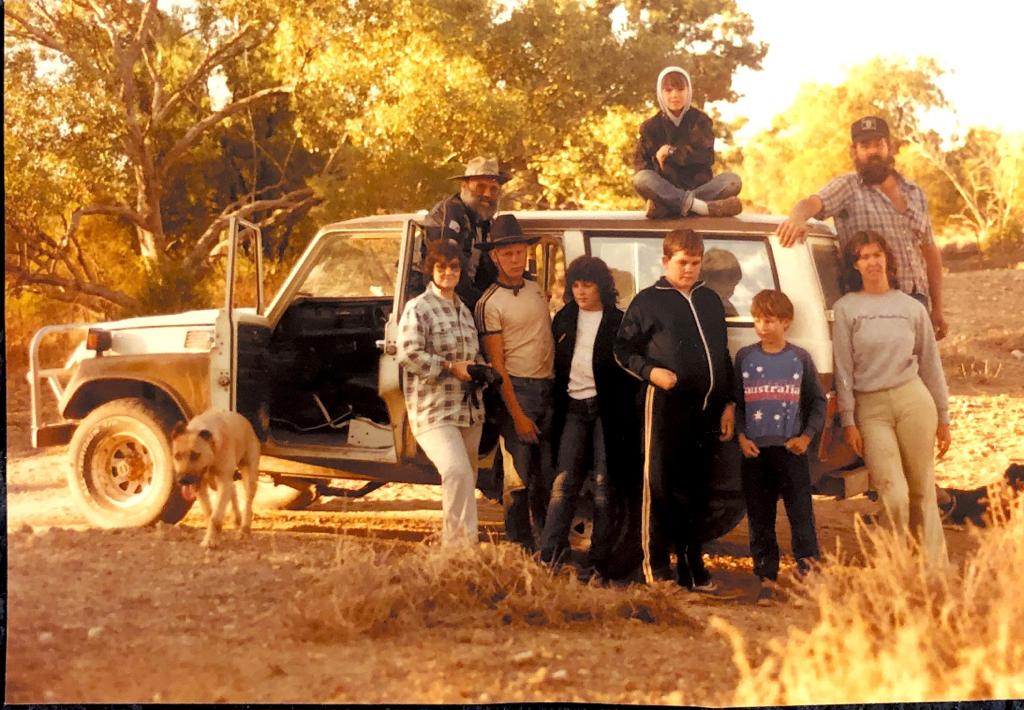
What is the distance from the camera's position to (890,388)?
229 inches

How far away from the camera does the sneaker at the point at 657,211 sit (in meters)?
6.03

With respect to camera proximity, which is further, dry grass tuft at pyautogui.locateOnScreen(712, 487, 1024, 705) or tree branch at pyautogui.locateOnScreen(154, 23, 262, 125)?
tree branch at pyautogui.locateOnScreen(154, 23, 262, 125)

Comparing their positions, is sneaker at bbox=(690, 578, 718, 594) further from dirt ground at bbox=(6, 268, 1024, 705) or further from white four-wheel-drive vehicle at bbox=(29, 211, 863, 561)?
white four-wheel-drive vehicle at bbox=(29, 211, 863, 561)

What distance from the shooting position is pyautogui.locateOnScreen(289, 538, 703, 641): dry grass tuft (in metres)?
5.29

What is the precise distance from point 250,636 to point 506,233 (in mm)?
2024

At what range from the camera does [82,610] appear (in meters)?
5.53

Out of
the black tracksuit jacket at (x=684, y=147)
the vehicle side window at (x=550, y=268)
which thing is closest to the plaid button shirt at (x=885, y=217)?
the black tracksuit jacket at (x=684, y=147)

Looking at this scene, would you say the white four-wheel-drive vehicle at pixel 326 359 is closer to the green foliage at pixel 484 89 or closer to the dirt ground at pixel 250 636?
the dirt ground at pixel 250 636

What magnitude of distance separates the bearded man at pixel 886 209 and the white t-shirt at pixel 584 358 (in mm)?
1172

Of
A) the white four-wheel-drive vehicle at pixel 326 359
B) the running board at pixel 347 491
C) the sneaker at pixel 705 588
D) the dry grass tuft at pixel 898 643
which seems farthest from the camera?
the running board at pixel 347 491

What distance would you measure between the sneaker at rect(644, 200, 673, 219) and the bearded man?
0.63 m

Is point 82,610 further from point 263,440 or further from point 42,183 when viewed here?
point 42,183

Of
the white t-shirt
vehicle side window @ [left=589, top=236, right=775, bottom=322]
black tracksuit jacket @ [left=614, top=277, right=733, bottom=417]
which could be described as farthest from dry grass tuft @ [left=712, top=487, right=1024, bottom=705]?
vehicle side window @ [left=589, top=236, right=775, bottom=322]

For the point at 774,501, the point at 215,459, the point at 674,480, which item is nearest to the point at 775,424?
the point at 774,501
